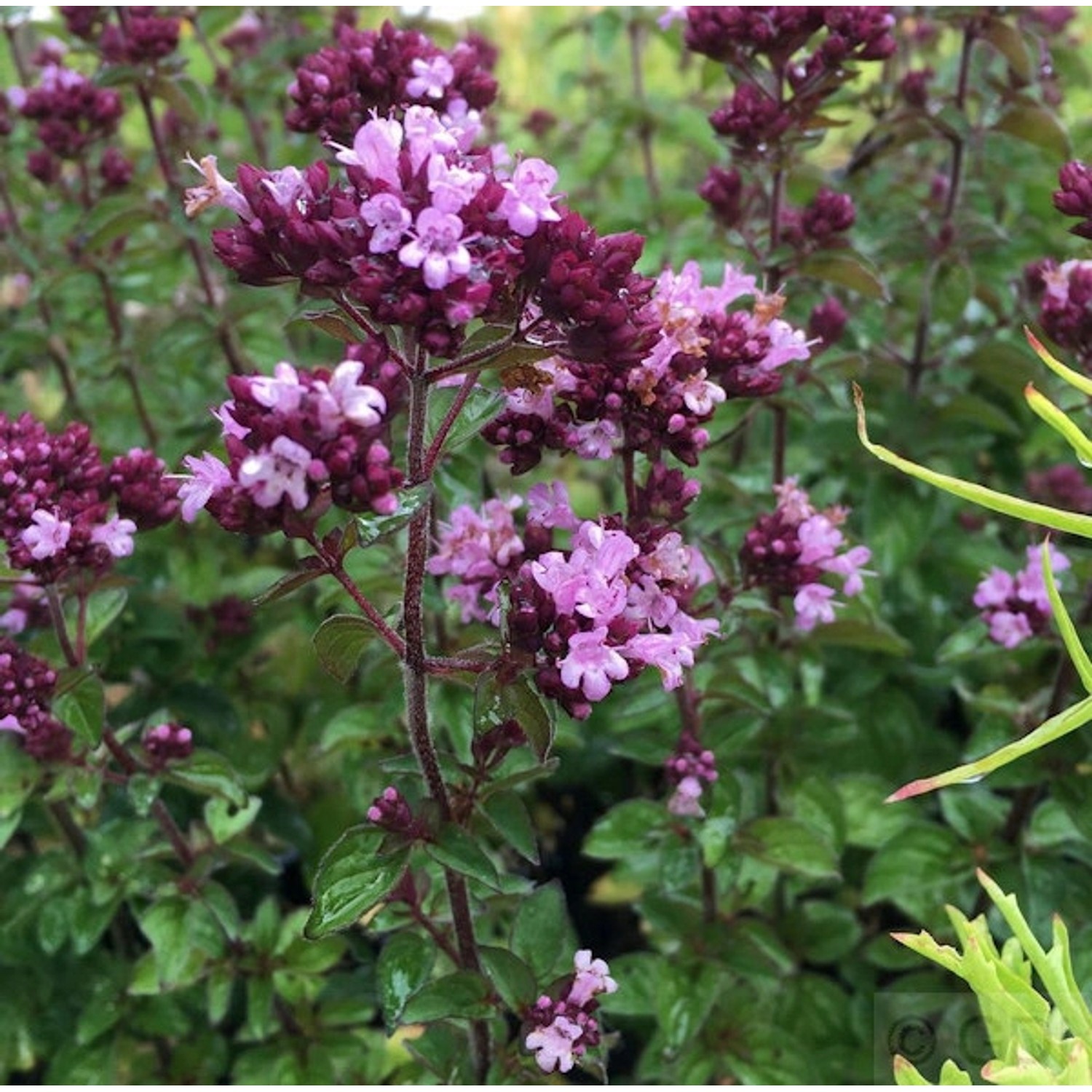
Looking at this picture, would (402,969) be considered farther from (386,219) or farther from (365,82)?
(365,82)

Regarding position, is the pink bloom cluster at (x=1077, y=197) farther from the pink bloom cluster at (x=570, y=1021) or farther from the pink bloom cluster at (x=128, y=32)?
the pink bloom cluster at (x=128, y=32)

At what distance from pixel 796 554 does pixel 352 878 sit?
0.64 meters

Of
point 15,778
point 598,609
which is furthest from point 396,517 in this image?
point 15,778

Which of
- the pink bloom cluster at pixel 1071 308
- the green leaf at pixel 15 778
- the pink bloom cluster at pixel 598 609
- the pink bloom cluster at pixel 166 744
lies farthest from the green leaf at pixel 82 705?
the pink bloom cluster at pixel 1071 308

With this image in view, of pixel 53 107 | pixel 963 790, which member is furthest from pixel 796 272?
pixel 53 107

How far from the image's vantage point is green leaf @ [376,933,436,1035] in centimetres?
131

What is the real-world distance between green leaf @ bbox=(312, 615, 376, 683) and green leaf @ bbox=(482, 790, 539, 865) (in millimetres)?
246

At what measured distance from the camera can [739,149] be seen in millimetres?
1768

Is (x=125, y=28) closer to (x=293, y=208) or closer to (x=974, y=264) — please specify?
(x=293, y=208)

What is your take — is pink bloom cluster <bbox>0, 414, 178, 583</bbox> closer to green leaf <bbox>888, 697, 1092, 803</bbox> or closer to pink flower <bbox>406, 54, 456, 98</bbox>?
pink flower <bbox>406, 54, 456, 98</bbox>

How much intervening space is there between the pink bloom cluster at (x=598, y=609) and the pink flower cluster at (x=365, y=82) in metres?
0.63

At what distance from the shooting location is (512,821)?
4.38 feet

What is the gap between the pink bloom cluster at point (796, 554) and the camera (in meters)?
1.50

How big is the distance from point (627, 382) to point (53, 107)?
1.48m
